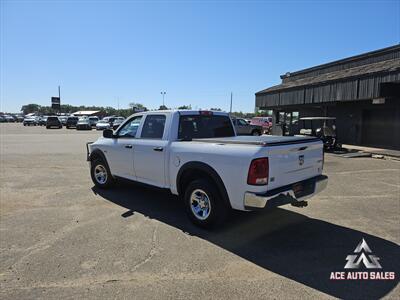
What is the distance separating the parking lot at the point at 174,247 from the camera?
3461 mm

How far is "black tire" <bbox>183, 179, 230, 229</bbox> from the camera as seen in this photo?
4820mm

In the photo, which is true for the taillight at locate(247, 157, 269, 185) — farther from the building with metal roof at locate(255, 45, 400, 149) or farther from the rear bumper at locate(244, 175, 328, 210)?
the building with metal roof at locate(255, 45, 400, 149)

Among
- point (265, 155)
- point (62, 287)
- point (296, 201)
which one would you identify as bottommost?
point (62, 287)

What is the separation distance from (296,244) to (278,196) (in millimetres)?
782

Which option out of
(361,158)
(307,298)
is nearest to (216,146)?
(307,298)

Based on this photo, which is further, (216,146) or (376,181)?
(376,181)

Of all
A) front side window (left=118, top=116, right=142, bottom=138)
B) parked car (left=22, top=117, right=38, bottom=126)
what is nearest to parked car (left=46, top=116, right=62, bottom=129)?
parked car (left=22, top=117, right=38, bottom=126)

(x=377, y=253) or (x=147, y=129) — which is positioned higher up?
(x=147, y=129)

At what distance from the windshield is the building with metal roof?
12.8 metres

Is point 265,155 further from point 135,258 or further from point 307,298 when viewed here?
point 135,258

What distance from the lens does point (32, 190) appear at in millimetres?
7727

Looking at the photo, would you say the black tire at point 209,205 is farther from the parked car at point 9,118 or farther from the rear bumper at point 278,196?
the parked car at point 9,118

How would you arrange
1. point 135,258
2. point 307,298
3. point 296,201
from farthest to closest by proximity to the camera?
point 296,201
point 135,258
point 307,298

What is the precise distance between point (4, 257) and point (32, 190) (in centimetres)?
387
